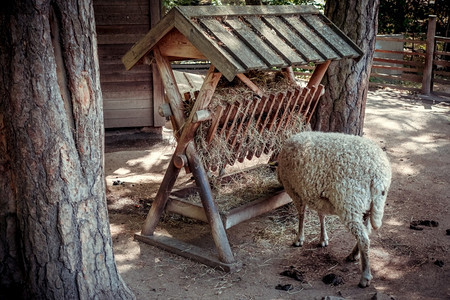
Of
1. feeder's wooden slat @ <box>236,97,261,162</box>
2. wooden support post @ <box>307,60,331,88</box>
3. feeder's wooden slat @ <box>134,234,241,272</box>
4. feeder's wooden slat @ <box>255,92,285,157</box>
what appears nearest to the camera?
feeder's wooden slat @ <box>134,234,241,272</box>

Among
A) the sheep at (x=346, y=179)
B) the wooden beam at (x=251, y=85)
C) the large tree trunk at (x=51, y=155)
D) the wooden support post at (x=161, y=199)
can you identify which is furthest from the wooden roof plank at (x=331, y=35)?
the large tree trunk at (x=51, y=155)

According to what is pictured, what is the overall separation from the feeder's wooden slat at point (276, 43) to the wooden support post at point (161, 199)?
1.63m

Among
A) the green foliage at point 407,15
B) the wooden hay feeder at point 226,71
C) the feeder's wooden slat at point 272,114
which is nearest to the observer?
the wooden hay feeder at point 226,71

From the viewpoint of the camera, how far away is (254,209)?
242 inches

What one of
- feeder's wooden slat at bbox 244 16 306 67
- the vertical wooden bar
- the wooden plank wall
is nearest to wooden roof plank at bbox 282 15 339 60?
feeder's wooden slat at bbox 244 16 306 67

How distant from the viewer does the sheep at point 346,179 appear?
5078mm

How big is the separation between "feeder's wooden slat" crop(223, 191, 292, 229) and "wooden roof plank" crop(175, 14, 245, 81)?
65.6 inches

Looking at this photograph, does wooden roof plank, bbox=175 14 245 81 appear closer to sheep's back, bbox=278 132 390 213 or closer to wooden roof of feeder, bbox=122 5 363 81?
wooden roof of feeder, bbox=122 5 363 81

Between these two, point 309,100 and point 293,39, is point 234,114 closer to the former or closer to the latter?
point 293,39

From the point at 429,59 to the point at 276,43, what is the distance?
33.4ft

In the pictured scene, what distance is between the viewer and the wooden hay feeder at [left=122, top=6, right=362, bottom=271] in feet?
17.1

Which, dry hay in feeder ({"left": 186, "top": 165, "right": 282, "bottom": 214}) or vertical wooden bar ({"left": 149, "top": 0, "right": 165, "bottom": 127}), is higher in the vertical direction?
vertical wooden bar ({"left": 149, "top": 0, "right": 165, "bottom": 127})

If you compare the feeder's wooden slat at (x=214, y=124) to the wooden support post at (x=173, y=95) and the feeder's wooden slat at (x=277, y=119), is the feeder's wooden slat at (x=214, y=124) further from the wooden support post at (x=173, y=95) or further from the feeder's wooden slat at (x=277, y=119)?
the feeder's wooden slat at (x=277, y=119)

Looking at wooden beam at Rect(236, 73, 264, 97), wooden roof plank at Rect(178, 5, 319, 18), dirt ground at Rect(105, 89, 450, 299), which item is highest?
wooden roof plank at Rect(178, 5, 319, 18)
